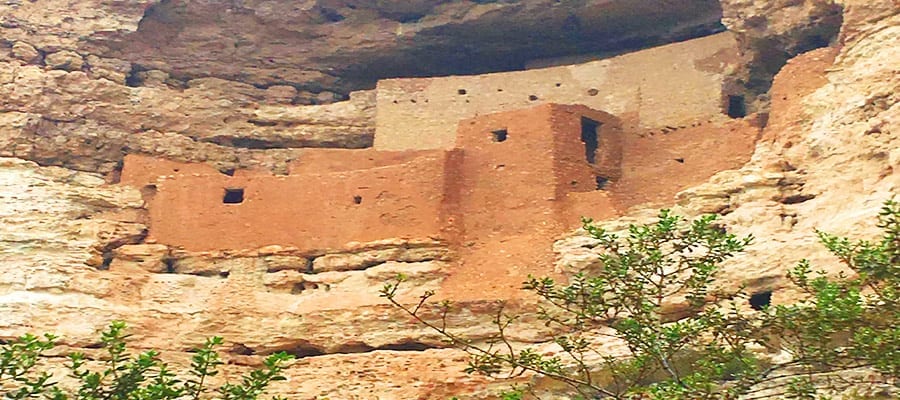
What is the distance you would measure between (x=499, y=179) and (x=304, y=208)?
2795 millimetres

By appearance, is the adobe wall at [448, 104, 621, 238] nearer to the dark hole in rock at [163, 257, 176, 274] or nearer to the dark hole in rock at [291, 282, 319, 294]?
the dark hole in rock at [291, 282, 319, 294]

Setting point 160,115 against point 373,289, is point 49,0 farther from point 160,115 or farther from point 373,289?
point 373,289

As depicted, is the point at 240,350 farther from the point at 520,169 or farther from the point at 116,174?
the point at 116,174

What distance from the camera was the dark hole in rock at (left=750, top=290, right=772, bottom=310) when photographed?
1151cm

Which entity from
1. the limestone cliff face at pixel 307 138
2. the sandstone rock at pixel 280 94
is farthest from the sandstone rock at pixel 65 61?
the sandstone rock at pixel 280 94

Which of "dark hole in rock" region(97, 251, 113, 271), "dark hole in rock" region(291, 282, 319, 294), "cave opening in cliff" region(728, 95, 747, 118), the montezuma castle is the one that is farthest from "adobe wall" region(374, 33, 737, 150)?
"dark hole in rock" region(97, 251, 113, 271)

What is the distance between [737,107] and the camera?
16.8 m

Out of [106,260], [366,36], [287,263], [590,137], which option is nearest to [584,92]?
[590,137]

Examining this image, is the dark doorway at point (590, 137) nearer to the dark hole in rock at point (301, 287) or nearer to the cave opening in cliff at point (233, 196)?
the dark hole in rock at point (301, 287)

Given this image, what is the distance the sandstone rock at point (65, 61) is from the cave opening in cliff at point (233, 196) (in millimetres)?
4671

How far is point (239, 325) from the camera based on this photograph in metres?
14.6

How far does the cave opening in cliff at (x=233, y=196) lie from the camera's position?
1648cm

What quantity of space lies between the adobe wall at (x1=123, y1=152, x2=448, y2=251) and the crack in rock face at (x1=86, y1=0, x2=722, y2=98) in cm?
441

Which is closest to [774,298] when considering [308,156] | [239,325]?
[239,325]
